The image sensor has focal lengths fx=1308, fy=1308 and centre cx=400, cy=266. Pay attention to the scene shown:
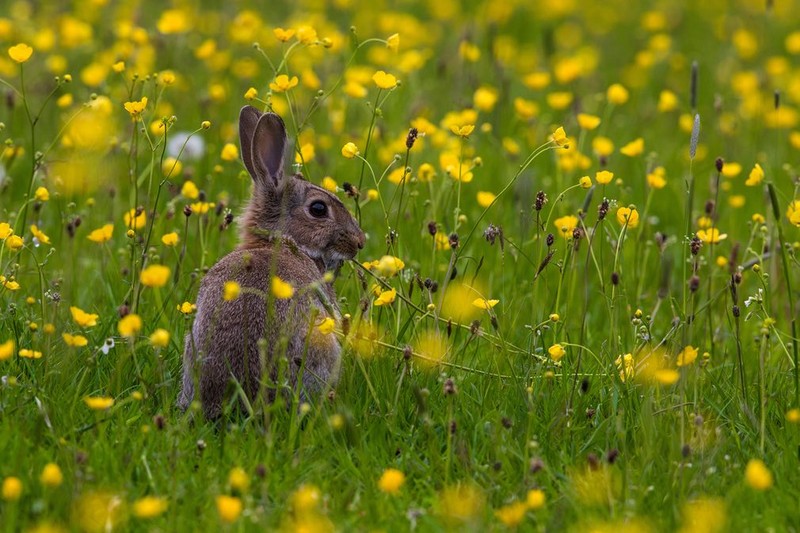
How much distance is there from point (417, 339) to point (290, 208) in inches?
37.9

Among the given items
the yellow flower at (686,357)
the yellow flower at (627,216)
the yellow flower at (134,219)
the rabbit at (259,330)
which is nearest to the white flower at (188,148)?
the yellow flower at (134,219)

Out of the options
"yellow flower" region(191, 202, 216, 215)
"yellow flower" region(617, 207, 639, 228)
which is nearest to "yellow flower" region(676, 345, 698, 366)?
"yellow flower" region(617, 207, 639, 228)

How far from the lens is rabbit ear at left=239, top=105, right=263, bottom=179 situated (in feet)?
20.7

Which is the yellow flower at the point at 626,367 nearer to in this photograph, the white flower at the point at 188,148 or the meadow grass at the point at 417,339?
the meadow grass at the point at 417,339

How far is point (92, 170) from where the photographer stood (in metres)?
7.99

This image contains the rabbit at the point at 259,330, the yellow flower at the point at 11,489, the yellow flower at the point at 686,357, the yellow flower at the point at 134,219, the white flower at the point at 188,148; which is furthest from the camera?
the white flower at the point at 188,148

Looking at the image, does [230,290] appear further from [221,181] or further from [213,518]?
[221,181]

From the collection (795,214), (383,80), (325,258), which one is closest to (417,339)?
(325,258)

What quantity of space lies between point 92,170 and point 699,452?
14.8 feet

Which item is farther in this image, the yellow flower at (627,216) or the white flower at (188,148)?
the white flower at (188,148)

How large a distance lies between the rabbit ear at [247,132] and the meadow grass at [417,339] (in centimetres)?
20

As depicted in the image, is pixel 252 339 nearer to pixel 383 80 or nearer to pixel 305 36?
pixel 383 80

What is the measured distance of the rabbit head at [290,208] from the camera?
6184mm

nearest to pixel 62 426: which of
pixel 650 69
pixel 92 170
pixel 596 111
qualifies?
pixel 92 170
